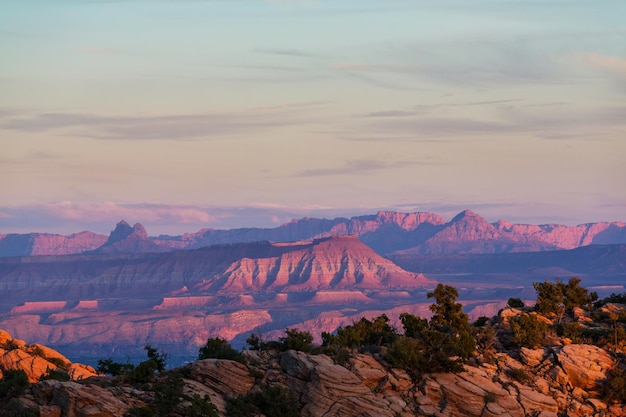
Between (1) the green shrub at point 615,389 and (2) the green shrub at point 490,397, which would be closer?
(2) the green shrub at point 490,397

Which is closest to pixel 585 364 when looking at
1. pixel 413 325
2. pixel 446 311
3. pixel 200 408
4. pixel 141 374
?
pixel 413 325

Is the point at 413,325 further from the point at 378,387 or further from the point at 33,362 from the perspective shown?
the point at 33,362

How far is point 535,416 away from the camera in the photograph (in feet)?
282

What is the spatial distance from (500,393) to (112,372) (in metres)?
32.5

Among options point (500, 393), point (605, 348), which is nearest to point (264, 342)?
point (500, 393)

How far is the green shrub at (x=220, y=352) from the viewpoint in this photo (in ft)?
283

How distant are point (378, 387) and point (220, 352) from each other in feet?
41.7

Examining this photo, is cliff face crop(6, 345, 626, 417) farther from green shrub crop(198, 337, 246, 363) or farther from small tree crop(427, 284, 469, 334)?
small tree crop(427, 284, 469, 334)

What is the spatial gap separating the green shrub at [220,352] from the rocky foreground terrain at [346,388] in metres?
0.94

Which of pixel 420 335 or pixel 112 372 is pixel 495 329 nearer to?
pixel 420 335

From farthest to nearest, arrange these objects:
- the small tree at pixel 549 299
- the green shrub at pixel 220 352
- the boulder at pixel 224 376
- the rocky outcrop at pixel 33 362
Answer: the rocky outcrop at pixel 33 362 → the small tree at pixel 549 299 → the green shrub at pixel 220 352 → the boulder at pixel 224 376

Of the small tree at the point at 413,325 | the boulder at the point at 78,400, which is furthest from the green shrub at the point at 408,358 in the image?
the boulder at the point at 78,400

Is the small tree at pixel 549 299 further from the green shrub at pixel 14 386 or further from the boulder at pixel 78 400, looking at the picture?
the green shrub at pixel 14 386

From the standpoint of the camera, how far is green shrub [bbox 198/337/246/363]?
8612 centimetres
